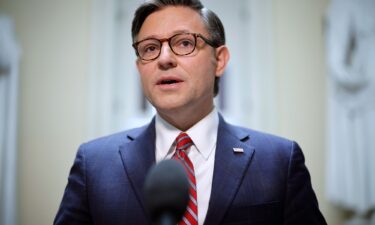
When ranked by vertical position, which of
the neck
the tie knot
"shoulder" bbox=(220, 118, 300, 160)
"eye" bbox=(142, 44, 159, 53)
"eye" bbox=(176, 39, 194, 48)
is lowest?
"shoulder" bbox=(220, 118, 300, 160)

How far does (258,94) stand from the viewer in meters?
2.23

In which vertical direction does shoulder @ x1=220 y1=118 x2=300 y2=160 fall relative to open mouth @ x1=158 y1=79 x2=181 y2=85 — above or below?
below

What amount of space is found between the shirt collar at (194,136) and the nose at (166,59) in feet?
0.67

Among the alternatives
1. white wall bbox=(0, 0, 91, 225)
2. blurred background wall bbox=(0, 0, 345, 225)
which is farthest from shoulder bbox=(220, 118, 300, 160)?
white wall bbox=(0, 0, 91, 225)

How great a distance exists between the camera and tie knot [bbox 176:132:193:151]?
40.4 inches

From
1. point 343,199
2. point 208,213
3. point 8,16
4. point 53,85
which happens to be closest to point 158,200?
point 208,213

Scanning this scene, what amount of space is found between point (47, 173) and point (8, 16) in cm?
105

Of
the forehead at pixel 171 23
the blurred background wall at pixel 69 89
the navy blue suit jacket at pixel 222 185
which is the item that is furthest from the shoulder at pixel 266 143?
the blurred background wall at pixel 69 89

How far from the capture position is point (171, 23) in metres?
1.06

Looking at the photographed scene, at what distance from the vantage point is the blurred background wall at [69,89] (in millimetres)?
2066

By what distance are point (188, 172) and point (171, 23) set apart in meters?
0.50

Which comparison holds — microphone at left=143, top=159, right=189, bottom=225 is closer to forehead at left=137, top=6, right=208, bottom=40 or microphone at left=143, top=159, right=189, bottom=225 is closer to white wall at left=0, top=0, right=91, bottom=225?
forehead at left=137, top=6, right=208, bottom=40

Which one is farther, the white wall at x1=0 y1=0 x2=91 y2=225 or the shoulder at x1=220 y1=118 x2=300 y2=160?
the white wall at x1=0 y1=0 x2=91 y2=225

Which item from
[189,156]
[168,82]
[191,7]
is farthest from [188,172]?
[191,7]
